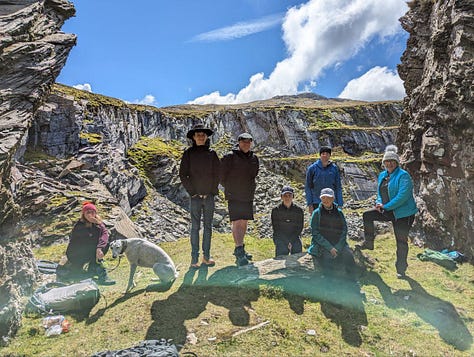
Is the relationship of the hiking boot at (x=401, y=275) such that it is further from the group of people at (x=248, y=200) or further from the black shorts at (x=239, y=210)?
the black shorts at (x=239, y=210)

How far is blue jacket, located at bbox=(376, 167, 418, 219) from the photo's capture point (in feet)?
27.7

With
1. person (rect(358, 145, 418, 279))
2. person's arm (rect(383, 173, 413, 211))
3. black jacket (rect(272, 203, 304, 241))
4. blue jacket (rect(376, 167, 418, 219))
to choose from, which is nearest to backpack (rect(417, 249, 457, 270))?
person (rect(358, 145, 418, 279))

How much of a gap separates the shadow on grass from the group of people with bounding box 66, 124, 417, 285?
0.57 meters

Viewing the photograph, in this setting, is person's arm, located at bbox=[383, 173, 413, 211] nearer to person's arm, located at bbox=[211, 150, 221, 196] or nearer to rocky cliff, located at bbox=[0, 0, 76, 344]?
person's arm, located at bbox=[211, 150, 221, 196]

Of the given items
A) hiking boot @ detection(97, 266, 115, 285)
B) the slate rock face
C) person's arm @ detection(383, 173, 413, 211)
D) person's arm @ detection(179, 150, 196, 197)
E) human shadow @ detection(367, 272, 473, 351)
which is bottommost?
human shadow @ detection(367, 272, 473, 351)

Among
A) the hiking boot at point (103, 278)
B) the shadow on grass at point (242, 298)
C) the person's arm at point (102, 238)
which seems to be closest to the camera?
the shadow on grass at point (242, 298)

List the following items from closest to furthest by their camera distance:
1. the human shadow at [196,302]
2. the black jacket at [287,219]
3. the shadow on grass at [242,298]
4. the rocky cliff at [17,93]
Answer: the human shadow at [196,302]
the shadow on grass at [242,298]
the rocky cliff at [17,93]
the black jacket at [287,219]

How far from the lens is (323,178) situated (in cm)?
988

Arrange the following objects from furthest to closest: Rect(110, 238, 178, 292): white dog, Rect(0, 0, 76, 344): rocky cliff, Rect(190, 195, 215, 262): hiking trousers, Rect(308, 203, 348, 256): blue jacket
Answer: Rect(190, 195, 215, 262): hiking trousers
Rect(308, 203, 348, 256): blue jacket
Rect(110, 238, 178, 292): white dog
Rect(0, 0, 76, 344): rocky cliff

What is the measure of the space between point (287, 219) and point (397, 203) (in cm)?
324

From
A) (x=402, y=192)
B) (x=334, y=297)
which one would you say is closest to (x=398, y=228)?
(x=402, y=192)

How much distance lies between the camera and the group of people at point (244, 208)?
8.39 metres

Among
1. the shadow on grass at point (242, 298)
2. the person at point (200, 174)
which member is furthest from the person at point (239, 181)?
the shadow on grass at point (242, 298)

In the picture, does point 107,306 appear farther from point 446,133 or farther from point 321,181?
point 446,133
